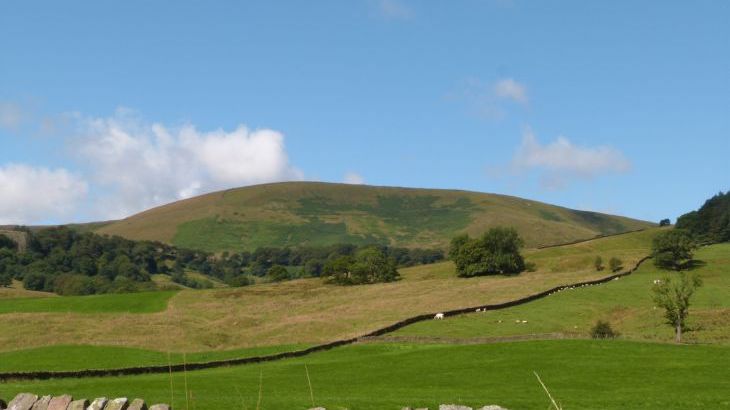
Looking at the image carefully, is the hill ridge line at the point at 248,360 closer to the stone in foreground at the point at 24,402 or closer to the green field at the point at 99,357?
the green field at the point at 99,357

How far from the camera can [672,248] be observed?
12262 centimetres

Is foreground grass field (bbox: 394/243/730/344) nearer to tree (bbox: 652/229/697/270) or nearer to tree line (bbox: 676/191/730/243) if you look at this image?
tree (bbox: 652/229/697/270)

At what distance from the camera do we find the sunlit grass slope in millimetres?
77562

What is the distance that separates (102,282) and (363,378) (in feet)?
463

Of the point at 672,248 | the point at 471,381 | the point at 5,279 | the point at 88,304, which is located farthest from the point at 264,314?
the point at 5,279

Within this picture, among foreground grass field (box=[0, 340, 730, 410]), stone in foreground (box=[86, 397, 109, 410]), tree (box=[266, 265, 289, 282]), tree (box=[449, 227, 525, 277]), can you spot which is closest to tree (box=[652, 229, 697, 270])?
tree (box=[449, 227, 525, 277])

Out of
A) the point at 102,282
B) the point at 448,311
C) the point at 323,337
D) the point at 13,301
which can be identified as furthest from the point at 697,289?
the point at 102,282

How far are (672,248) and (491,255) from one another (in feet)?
99.3

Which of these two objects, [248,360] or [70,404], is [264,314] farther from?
[70,404]

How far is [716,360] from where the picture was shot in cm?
4700

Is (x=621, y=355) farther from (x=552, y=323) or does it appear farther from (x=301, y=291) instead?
(x=301, y=291)

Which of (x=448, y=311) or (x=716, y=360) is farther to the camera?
(x=448, y=311)

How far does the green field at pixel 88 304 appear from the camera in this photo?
337 ft

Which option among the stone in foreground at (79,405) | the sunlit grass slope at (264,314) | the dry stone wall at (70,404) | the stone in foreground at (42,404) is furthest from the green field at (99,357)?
the stone in foreground at (79,405)
